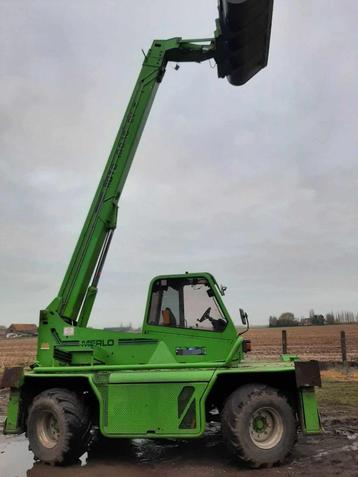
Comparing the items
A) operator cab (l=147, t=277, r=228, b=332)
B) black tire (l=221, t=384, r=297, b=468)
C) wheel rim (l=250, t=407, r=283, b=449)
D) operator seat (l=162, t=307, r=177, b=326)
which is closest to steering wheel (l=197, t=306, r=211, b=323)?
operator cab (l=147, t=277, r=228, b=332)

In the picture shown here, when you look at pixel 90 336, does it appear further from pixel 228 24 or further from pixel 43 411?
pixel 228 24

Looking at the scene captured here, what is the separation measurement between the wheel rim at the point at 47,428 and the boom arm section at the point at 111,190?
5.19ft

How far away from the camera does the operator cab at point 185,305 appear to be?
7.42m

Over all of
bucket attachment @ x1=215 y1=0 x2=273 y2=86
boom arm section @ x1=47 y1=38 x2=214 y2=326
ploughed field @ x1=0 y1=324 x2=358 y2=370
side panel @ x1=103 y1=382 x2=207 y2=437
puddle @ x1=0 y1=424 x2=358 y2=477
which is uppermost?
bucket attachment @ x1=215 y1=0 x2=273 y2=86

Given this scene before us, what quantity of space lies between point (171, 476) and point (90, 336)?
2.59 metres

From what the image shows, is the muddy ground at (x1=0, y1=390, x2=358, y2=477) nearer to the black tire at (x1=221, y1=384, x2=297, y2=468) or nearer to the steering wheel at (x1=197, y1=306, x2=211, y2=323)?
the black tire at (x1=221, y1=384, x2=297, y2=468)

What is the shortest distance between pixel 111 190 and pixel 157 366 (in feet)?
10.8

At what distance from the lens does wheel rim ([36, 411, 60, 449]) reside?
282 inches

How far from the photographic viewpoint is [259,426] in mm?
6637

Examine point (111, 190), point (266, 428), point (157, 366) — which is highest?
point (111, 190)

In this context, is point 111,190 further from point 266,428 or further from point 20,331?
point 20,331

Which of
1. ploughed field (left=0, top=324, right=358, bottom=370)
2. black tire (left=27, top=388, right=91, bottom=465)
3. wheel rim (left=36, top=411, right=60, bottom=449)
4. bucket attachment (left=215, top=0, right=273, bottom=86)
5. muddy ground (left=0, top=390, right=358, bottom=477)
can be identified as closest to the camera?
muddy ground (left=0, top=390, right=358, bottom=477)

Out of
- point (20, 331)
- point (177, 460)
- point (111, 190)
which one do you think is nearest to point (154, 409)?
point (177, 460)

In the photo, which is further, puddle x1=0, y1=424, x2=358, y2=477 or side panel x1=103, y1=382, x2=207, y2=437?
side panel x1=103, y1=382, x2=207, y2=437
